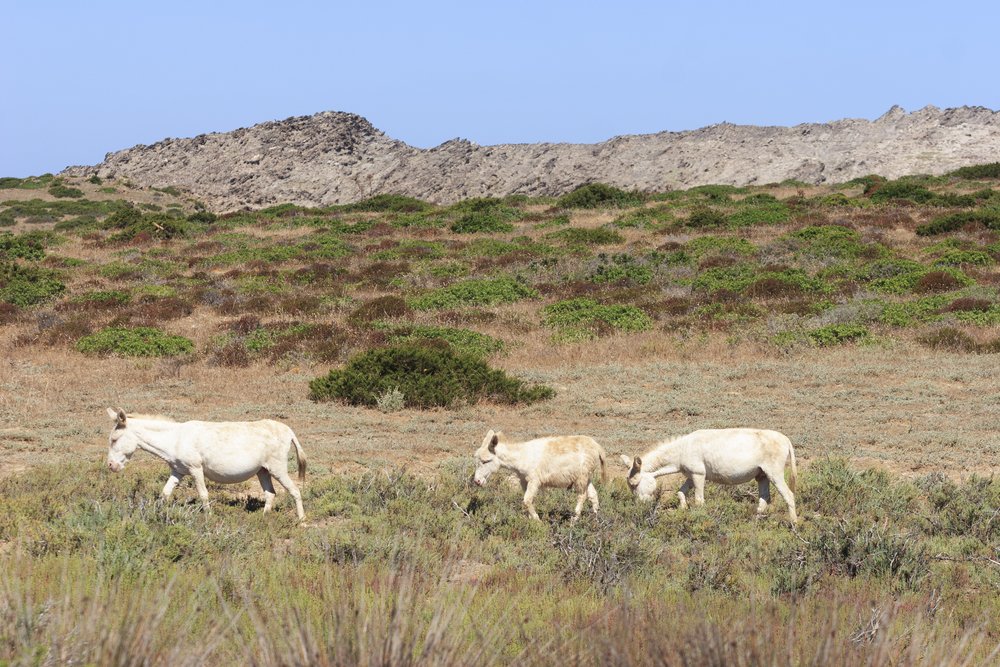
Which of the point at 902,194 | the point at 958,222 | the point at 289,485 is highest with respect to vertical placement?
the point at 902,194

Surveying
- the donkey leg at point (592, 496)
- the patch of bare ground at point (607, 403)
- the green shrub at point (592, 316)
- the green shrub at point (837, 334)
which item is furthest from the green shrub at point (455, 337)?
the donkey leg at point (592, 496)

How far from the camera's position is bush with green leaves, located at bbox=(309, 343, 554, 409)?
15805 mm

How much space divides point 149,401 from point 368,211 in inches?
1603

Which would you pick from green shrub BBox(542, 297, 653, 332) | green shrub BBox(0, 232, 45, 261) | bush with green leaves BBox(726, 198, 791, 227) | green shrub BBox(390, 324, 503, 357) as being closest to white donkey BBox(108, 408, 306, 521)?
green shrub BBox(390, 324, 503, 357)

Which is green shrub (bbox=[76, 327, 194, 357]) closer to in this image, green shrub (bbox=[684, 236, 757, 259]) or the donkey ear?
the donkey ear

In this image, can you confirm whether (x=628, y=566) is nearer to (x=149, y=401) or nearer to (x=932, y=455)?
(x=932, y=455)

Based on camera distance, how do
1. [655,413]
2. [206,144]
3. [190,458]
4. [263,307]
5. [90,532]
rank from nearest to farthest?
[90,532] < [190,458] < [655,413] < [263,307] < [206,144]

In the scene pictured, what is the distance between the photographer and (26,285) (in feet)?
89.6

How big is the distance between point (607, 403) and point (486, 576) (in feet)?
31.4

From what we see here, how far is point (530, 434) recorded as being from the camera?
44.2 ft

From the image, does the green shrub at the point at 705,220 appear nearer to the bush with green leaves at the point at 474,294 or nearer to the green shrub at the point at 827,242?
the green shrub at the point at 827,242

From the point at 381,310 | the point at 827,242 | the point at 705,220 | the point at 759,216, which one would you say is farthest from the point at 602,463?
the point at 759,216

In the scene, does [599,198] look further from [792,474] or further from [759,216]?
[792,474]

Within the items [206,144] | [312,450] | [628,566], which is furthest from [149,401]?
[206,144]
